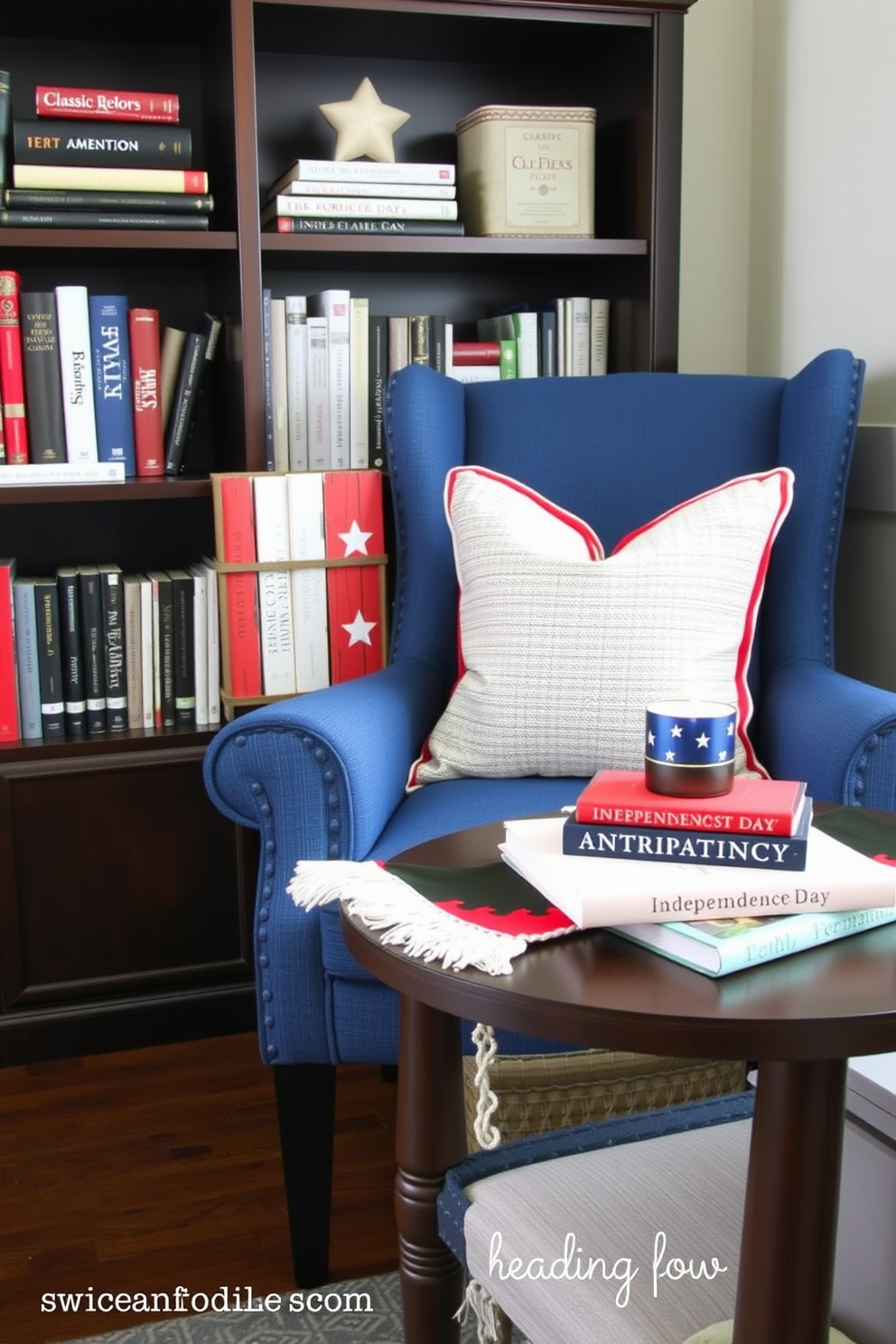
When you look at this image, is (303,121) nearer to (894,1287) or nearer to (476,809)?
(476,809)

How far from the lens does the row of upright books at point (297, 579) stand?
2.02 m

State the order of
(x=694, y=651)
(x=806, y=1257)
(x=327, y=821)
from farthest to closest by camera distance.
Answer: (x=694, y=651), (x=327, y=821), (x=806, y=1257)

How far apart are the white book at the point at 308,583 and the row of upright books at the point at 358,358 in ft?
0.49

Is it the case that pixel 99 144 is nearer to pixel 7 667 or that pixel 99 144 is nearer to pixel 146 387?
pixel 146 387

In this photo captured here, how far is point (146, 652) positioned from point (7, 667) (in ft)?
0.69

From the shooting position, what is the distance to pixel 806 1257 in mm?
825

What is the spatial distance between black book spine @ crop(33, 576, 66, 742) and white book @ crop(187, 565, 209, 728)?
8.1 inches

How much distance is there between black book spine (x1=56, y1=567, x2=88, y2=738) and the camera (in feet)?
6.86

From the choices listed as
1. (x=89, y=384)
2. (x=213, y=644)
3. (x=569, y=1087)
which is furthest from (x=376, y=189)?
(x=569, y=1087)

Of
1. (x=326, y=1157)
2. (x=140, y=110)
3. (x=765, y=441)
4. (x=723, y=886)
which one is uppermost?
(x=140, y=110)

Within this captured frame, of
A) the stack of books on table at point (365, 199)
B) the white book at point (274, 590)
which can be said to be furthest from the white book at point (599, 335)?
the white book at point (274, 590)

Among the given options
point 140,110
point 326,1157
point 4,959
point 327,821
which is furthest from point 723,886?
point 140,110

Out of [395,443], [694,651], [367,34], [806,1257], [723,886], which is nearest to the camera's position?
[806,1257]

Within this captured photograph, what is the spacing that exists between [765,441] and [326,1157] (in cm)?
116
